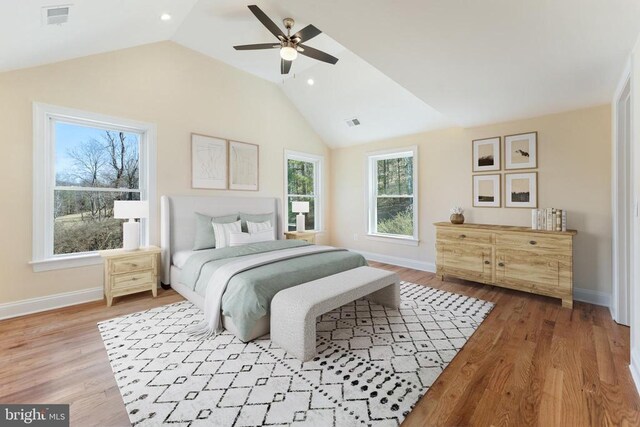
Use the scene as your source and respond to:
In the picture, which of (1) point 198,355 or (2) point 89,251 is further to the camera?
(2) point 89,251

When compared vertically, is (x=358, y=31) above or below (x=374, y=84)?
below

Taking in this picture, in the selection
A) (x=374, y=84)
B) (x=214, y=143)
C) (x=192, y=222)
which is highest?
(x=374, y=84)

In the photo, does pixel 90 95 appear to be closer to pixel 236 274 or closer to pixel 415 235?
pixel 236 274

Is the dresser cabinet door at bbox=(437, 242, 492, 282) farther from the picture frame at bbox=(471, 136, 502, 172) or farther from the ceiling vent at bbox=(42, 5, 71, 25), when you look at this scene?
the ceiling vent at bbox=(42, 5, 71, 25)

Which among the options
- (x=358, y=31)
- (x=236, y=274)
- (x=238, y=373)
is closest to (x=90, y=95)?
(x=236, y=274)

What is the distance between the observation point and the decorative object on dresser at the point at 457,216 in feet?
13.5

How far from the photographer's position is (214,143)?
4.29 meters

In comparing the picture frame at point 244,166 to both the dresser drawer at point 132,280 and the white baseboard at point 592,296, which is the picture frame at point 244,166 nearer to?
the dresser drawer at point 132,280

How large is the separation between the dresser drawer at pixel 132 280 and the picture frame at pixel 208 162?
54.8 inches

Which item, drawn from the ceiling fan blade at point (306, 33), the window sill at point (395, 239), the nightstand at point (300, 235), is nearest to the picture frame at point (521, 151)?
the window sill at point (395, 239)

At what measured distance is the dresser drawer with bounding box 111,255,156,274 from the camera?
3.14 metres

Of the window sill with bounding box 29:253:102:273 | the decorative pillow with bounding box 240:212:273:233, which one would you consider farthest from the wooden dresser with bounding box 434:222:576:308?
the window sill with bounding box 29:253:102:273

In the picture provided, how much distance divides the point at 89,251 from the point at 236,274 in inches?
87.8

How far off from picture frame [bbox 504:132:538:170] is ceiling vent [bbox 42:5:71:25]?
4.99 metres
